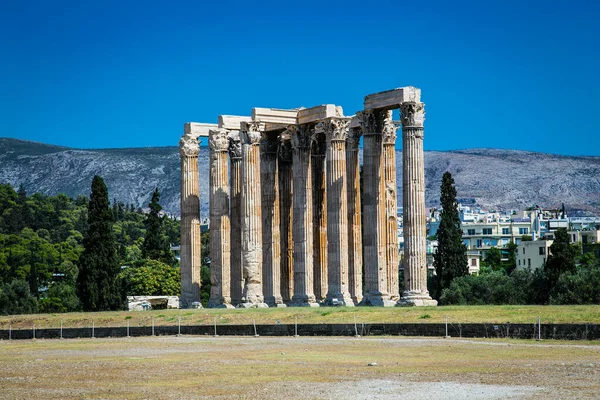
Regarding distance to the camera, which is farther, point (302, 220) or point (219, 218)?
point (219, 218)

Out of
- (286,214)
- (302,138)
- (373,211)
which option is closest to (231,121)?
(286,214)

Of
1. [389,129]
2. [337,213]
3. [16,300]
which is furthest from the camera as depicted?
[16,300]

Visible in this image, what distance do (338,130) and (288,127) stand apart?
5344mm

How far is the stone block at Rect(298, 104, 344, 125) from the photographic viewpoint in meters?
73.2

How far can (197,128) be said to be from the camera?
8506 centimetres

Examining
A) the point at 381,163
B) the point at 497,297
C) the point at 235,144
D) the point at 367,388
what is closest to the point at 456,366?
the point at 367,388

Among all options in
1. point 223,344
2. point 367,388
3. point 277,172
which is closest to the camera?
point 367,388

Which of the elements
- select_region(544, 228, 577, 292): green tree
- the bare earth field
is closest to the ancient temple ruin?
the bare earth field

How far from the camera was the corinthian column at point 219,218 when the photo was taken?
8125 cm

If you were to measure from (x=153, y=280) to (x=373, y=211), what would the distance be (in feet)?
188

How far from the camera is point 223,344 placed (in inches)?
2002

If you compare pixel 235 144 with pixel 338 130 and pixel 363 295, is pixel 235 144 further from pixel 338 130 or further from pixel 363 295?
pixel 363 295

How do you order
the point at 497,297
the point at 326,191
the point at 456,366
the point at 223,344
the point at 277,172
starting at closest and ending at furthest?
the point at 456,366 → the point at 223,344 → the point at 326,191 → the point at 277,172 → the point at 497,297

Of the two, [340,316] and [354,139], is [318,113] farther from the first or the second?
[340,316]
